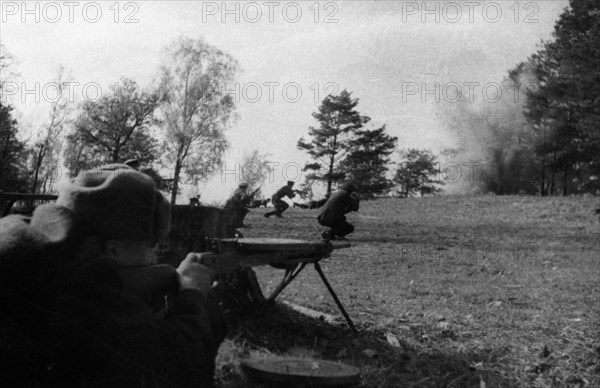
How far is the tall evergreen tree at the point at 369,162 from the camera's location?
5081cm

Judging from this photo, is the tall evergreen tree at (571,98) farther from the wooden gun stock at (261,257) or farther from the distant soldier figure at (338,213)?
the wooden gun stock at (261,257)

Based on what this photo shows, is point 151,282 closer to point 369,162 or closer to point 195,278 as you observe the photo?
point 195,278

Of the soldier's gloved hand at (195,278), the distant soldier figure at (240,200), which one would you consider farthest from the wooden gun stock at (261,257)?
the distant soldier figure at (240,200)

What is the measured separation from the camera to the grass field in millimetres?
5469

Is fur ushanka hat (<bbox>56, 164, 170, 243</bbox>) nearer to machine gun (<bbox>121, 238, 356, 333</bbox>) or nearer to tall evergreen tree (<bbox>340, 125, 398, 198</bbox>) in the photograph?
A: machine gun (<bbox>121, 238, 356, 333</bbox>)

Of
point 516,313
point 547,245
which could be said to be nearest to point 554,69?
point 547,245

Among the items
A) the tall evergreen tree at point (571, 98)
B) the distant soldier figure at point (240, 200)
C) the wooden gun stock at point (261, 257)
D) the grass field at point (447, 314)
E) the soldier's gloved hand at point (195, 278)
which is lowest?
the grass field at point (447, 314)

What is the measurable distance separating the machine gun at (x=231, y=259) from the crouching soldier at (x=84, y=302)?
0.30ft

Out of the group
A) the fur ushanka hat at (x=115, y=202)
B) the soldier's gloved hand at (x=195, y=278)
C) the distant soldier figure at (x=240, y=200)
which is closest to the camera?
the fur ushanka hat at (x=115, y=202)

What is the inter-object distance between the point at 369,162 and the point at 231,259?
48899mm

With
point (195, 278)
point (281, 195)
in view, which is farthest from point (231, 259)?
point (281, 195)

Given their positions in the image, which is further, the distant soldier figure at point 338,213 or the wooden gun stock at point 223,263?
the distant soldier figure at point 338,213

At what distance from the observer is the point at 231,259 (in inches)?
180

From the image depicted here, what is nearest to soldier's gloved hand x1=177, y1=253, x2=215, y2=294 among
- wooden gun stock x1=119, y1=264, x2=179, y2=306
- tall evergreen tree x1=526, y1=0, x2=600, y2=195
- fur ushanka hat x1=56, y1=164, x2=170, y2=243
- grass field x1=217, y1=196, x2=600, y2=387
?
A: wooden gun stock x1=119, y1=264, x2=179, y2=306
